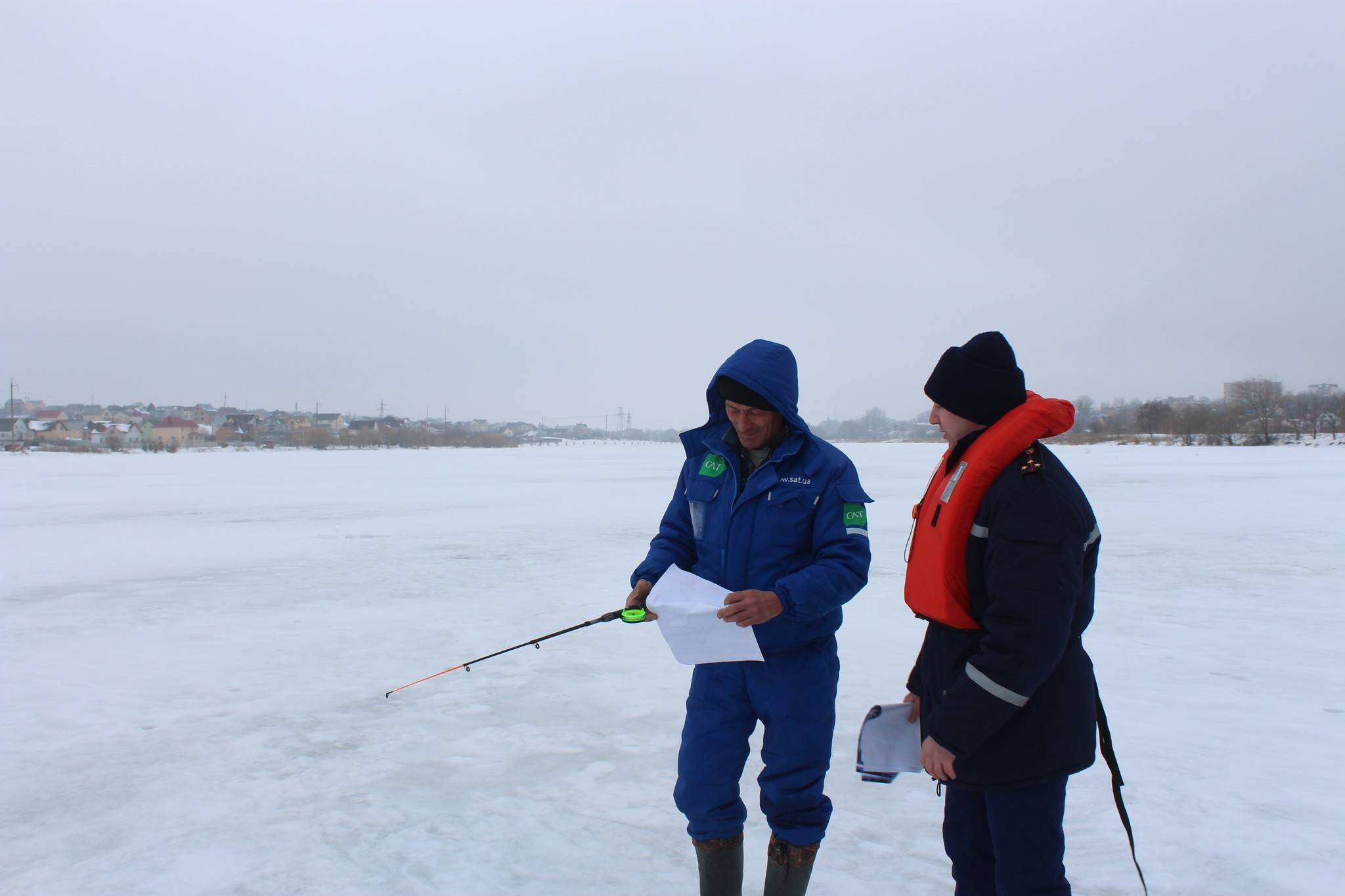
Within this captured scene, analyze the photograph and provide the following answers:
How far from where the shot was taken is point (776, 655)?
217 centimetres

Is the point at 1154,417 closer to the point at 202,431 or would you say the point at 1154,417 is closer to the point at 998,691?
the point at 998,691

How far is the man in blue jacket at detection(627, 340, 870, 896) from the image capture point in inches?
84.0

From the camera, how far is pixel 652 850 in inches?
104

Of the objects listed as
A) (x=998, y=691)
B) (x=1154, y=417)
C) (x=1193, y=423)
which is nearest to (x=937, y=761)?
(x=998, y=691)

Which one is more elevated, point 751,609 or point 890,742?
point 751,609

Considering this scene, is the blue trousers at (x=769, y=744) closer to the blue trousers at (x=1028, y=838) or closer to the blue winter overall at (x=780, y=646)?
the blue winter overall at (x=780, y=646)

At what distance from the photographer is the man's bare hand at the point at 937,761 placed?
166cm

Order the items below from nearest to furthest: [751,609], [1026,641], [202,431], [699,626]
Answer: [1026,641], [751,609], [699,626], [202,431]

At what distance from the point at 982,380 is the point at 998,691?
631 mm

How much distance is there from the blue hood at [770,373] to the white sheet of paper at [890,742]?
28.7 inches

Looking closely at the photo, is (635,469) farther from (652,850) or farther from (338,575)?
(652,850)

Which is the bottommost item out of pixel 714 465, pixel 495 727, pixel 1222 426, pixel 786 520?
pixel 495 727

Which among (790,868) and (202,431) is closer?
(790,868)

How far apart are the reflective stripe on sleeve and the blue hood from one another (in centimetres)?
79
